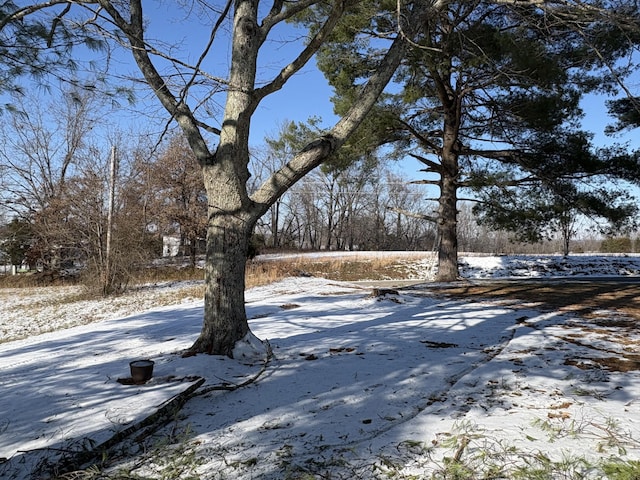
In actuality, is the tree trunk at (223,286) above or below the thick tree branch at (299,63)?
below

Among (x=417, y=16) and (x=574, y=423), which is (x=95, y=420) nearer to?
(x=574, y=423)

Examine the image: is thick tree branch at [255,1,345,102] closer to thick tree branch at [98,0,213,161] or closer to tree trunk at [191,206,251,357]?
thick tree branch at [98,0,213,161]

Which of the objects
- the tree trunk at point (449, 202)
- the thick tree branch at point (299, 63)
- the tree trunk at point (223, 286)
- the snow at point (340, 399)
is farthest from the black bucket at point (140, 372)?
the tree trunk at point (449, 202)

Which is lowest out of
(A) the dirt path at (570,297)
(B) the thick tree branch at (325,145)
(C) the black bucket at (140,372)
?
(A) the dirt path at (570,297)

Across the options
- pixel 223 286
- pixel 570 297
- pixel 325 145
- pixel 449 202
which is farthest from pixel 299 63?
pixel 449 202

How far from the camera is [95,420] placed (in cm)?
287

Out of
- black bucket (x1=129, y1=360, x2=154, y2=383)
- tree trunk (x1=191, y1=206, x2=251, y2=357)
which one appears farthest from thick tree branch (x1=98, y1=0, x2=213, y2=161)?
black bucket (x1=129, y1=360, x2=154, y2=383)

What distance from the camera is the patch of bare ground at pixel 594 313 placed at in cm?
410

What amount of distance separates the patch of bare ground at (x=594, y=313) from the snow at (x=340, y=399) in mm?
59

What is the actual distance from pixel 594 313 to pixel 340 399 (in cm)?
585

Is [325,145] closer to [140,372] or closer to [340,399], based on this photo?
[340,399]

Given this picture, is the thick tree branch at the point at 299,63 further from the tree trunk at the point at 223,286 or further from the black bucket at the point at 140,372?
the black bucket at the point at 140,372

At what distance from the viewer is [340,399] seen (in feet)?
10.5

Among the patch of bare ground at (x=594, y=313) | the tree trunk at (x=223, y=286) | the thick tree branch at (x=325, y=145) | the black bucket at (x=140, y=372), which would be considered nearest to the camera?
the black bucket at (x=140, y=372)
